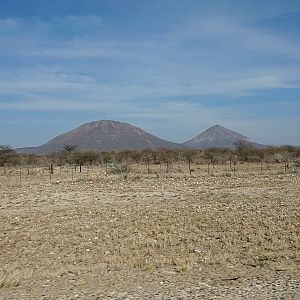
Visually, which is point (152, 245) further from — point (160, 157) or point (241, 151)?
point (241, 151)

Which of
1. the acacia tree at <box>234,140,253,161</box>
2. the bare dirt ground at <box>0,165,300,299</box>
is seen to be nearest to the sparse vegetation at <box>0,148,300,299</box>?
the bare dirt ground at <box>0,165,300,299</box>

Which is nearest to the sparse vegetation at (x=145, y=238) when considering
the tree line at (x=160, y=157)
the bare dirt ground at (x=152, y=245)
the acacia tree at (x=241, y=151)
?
the bare dirt ground at (x=152, y=245)

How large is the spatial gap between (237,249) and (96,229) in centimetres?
519

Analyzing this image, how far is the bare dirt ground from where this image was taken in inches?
369

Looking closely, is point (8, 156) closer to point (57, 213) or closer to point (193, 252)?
point (57, 213)

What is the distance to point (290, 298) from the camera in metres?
8.02

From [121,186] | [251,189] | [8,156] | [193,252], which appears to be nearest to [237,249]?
[193,252]

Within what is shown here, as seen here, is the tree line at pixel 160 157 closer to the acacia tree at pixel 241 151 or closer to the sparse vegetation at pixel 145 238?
the acacia tree at pixel 241 151

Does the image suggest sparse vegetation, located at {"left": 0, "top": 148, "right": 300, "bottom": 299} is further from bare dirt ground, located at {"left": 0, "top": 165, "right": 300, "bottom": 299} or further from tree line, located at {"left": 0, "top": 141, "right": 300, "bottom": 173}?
tree line, located at {"left": 0, "top": 141, "right": 300, "bottom": 173}

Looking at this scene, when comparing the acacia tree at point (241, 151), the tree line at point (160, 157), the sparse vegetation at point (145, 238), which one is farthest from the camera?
the acacia tree at point (241, 151)

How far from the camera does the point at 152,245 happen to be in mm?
14531

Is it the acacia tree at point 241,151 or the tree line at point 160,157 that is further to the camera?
the acacia tree at point 241,151

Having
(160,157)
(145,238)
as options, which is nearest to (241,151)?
(160,157)

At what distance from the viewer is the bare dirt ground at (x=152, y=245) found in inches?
369
